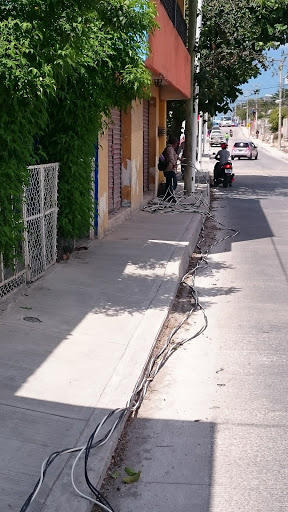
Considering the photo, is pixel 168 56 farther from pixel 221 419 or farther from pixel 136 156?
pixel 221 419

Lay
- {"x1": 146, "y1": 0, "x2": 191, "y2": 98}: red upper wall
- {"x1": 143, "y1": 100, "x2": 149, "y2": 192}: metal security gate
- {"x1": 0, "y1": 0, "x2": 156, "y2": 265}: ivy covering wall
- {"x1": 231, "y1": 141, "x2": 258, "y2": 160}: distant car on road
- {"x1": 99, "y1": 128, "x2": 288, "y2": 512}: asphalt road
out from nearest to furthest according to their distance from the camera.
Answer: {"x1": 99, "y1": 128, "x2": 288, "y2": 512}: asphalt road < {"x1": 0, "y1": 0, "x2": 156, "y2": 265}: ivy covering wall < {"x1": 146, "y1": 0, "x2": 191, "y2": 98}: red upper wall < {"x1": 143, "y1": 100, "x2": 149, "y2": 192}: metal security gate < {"x1": 231, "y1": 141, "x2": 258, "y2": 160}: distant car on road

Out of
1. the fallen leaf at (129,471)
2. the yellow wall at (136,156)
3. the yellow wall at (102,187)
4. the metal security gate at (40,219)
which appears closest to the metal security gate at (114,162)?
the yellow wall at (136,156)

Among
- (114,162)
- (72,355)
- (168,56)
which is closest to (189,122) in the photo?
(114,162)

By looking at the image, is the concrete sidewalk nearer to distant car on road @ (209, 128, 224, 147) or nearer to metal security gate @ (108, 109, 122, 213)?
metal security gate @ (108, 109, 122, 213)

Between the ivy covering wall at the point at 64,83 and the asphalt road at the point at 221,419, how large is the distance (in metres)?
2.21

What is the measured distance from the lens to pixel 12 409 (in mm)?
Answer: 4645

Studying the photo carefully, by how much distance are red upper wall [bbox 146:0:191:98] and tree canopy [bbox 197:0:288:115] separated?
4.56 metres

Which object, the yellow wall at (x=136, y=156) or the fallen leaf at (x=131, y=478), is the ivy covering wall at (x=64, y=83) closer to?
the fallen leaf at (x=131, y=478)

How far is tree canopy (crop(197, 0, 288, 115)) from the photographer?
73.5 feet

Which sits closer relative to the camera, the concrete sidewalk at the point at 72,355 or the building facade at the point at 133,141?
the concrete sidewalk at the point at 72,355

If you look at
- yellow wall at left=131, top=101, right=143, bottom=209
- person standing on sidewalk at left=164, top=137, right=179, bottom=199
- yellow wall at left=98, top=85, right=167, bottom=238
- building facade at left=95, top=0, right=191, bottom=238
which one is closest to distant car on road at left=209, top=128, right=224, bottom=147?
building facade at left=95, top=0, right=191, bottom=238

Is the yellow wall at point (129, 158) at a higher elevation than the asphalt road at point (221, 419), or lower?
higher

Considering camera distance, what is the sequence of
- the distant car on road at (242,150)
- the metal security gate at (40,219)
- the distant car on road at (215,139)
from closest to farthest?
the metal security gate at (40,219), the distant car on road at (242,150), the distant car on road at (215,139)

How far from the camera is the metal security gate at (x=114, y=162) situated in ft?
44.2
